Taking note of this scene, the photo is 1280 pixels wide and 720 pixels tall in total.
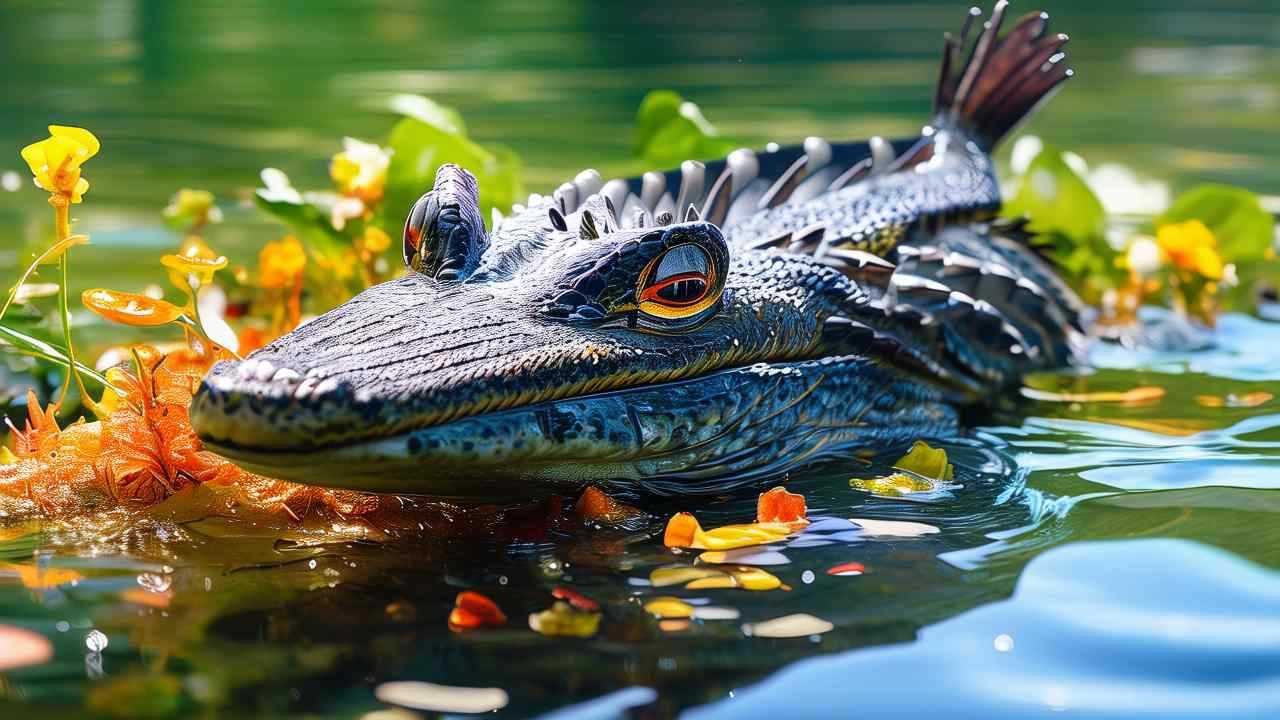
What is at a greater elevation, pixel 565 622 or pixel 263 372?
pixel 263 372

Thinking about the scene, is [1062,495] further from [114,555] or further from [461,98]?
[461,98]

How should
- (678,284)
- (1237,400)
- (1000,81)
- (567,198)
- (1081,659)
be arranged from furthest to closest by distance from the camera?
1. (1000,81)
2. (1237,400)
3. (567,198)
4. (678,284)
5. (1081,659)

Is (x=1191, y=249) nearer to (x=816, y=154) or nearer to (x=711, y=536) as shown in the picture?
(x=816, y=154)

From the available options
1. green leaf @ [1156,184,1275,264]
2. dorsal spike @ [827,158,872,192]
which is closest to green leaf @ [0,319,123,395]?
dorsal spike @ [827,158,872,192]

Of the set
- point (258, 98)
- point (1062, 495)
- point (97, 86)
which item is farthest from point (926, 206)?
point (97, 86)

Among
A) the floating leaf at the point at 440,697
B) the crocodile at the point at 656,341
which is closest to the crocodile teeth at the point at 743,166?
the crocodile at the point at 656,341

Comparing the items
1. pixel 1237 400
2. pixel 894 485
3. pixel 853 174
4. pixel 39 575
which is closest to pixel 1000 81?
pixel 853 174
